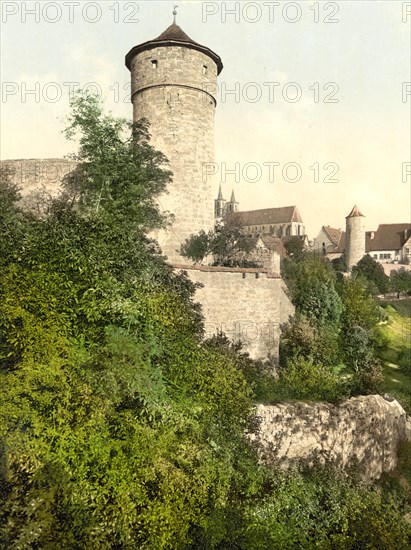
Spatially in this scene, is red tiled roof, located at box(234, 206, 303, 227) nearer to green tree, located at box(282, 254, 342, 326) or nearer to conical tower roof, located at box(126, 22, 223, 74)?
green tree, located at box(282, 254, 342, 326)

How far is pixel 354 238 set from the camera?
2271 inches

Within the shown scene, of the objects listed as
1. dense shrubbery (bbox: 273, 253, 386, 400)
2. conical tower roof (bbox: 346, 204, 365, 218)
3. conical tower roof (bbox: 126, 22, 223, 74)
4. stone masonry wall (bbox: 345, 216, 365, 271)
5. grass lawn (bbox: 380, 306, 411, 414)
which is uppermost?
conical tower roof (bbox: 126, 22, 223, 74)

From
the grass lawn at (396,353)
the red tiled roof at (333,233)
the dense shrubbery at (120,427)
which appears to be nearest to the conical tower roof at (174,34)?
the dense shrubbery at (120,427)

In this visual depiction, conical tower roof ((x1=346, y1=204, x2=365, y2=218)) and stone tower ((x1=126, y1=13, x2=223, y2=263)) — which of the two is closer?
stone tower ((x1=126, y1=13, x2=223, y2=263))

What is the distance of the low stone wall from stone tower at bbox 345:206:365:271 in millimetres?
47260

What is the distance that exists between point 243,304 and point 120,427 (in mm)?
8158

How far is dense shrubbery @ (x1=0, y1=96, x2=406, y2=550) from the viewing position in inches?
228

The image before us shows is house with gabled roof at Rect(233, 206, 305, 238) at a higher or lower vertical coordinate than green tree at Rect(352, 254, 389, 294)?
higher

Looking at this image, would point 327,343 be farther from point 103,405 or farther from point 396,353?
point 103,405

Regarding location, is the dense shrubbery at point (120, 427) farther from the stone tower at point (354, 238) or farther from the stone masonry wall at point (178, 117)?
the stone tower at point (354, 238)

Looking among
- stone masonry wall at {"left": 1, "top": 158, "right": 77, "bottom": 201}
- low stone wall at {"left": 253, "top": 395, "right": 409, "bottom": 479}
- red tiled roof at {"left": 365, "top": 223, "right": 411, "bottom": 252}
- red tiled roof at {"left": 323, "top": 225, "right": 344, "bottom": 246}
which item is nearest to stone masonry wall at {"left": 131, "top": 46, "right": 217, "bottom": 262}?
stone masonry wall at {"left": 1, "top": 158, "right": 77, "bottom": 201}

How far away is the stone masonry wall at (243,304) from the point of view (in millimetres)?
13641

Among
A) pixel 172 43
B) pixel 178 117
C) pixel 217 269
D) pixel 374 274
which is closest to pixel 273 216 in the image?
pixel 374 274

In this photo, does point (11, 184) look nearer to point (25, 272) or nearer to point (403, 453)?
point (25, 272)
